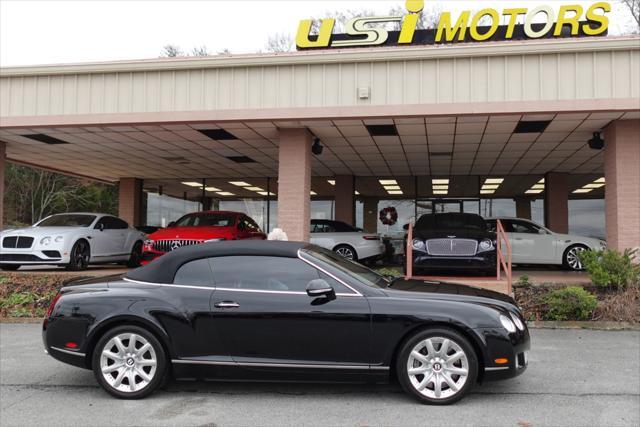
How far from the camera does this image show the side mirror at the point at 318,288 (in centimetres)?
462

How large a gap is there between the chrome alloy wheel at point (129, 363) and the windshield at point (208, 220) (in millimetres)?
7855

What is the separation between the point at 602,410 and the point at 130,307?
425 centimetres

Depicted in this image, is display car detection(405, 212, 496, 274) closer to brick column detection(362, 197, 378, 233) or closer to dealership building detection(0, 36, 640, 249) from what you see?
dealership building detection(0, 36, 640, 249)

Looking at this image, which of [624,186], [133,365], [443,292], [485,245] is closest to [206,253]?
[133,365]

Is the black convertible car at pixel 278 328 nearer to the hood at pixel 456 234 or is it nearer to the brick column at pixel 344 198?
the hood at pixel 456 234

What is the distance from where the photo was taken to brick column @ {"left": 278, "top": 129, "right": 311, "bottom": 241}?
1157 centimetres

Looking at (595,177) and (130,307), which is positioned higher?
(595,177)

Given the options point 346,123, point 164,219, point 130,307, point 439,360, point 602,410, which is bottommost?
point 602,410

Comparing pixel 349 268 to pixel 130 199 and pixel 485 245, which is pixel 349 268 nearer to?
pixel 485 245

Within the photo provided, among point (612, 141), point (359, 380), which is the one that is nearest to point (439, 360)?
point (359, 380)

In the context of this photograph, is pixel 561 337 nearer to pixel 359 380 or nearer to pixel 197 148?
pixel 359 380

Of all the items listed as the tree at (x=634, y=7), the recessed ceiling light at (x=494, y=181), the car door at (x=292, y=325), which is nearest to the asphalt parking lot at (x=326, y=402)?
the car door at (x=292, y=325)

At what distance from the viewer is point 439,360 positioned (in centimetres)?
461

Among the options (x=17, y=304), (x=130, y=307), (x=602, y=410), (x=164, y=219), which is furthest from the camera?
(x=164, y=219)
